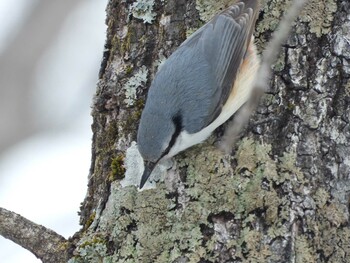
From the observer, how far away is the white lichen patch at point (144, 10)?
2902 mm

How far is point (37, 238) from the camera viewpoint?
2.69 m

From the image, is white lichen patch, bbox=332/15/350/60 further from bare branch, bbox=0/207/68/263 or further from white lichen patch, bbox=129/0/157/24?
bare branch, bbox=0/207/68/263

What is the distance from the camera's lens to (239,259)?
2.47 m

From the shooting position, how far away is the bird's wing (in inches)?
111

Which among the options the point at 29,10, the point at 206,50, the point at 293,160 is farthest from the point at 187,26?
the point at 29,10

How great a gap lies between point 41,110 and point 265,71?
8.96 ft

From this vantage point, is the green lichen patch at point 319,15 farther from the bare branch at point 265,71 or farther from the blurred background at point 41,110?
the blurred background at point 41,110

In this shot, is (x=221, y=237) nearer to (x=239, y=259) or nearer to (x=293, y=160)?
(x=239, y=259)

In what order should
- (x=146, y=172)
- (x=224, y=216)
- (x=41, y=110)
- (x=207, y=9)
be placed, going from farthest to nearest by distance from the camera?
(x=41, y=110), (x=207, y=9), (x=146, y=172), (x=224, y=216)

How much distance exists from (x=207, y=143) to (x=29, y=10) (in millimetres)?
2699

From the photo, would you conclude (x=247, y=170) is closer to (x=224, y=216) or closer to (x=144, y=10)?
(x=224, y=216)

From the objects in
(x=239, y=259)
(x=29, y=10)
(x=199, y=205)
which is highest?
(x=29, y=10)

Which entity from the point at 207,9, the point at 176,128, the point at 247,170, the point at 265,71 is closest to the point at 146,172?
the point at 176,128

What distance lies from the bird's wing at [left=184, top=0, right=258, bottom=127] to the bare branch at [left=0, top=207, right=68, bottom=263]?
62 centimetres
